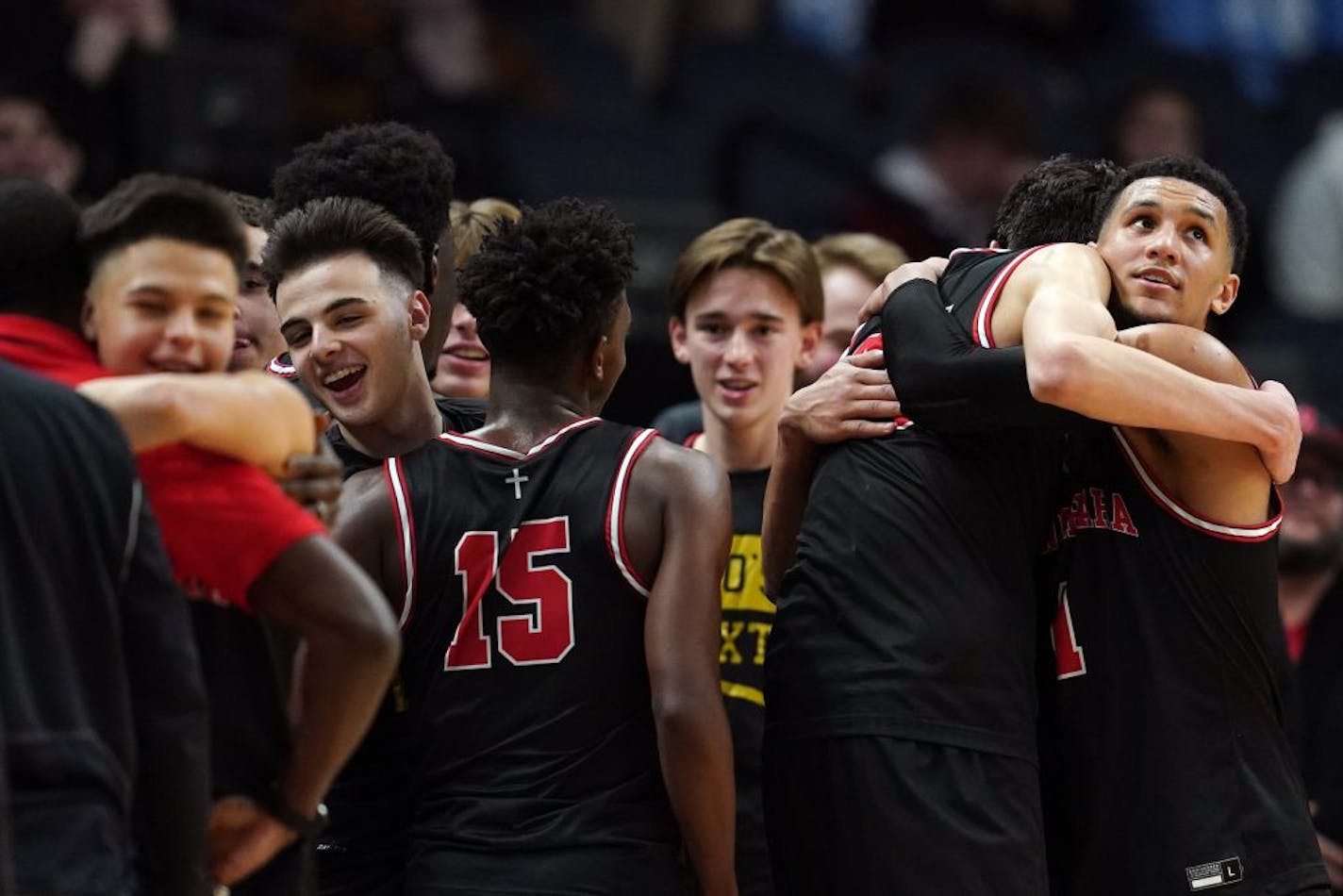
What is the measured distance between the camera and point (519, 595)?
4113mm

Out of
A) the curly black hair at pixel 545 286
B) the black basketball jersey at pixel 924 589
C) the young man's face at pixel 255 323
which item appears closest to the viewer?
the black basketball jersey at pixel 924 589

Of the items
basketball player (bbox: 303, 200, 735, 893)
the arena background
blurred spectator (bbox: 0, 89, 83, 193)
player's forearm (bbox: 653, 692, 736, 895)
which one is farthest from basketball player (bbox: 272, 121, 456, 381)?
the arena background

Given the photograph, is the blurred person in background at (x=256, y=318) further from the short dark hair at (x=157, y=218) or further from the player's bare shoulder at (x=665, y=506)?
the short dark hair at (x=157, y=218)

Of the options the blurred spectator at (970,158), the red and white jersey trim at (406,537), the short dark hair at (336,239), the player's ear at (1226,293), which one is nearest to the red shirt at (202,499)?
the red and white jersey trim at (406,537)

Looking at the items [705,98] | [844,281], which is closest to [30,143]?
[844,281]

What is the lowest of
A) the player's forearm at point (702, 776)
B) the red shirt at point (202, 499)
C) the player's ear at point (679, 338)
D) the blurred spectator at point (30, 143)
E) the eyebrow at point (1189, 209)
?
the player's forearm at point (702, 776)

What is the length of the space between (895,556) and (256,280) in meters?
1.99

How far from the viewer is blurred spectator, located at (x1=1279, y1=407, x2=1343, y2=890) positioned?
6539 millimetres

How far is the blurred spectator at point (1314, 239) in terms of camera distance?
1084cm

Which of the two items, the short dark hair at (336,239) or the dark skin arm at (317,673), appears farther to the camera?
the short dark hair at (336,239)

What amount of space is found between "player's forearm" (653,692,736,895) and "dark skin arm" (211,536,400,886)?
2.35 feet

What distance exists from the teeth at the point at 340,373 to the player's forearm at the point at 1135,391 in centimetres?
148

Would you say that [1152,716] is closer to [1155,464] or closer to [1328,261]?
[1155,464]

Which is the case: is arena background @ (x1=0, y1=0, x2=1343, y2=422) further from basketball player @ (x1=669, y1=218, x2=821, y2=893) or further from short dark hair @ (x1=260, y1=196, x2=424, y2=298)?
short dark hair @ (x1=260, y1=196, x2=424, y2=298)
